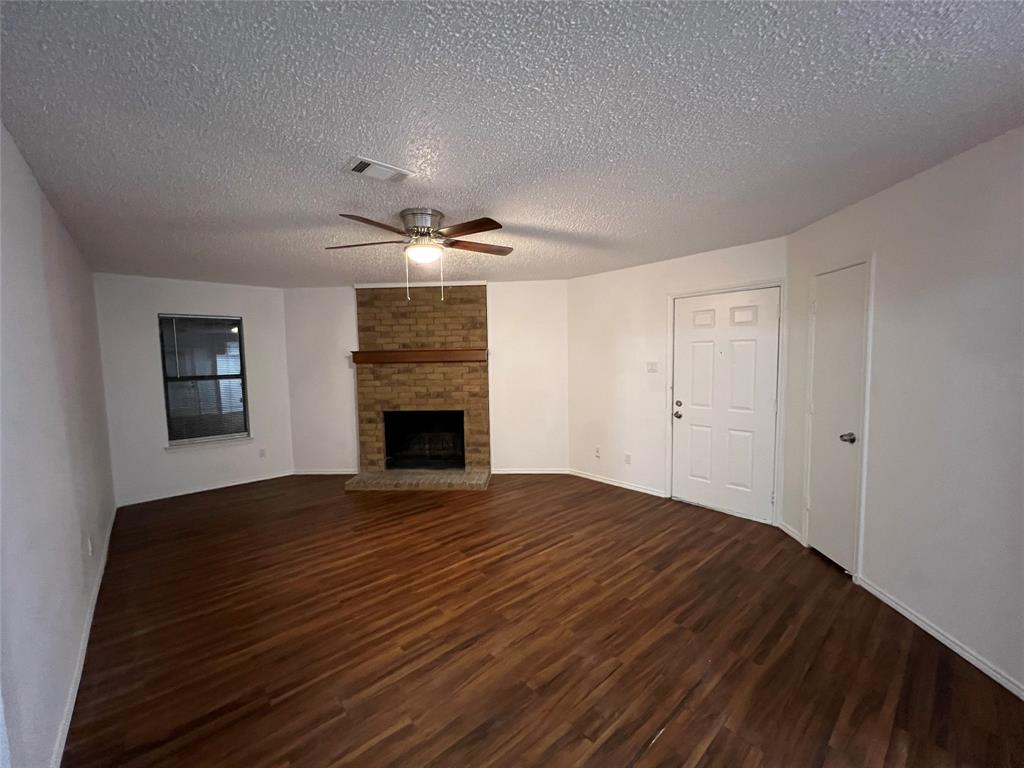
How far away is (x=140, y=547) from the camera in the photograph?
3.15m

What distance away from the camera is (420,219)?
237cm

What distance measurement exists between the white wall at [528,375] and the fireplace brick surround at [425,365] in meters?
0.14

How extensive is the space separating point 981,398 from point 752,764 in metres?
1.81

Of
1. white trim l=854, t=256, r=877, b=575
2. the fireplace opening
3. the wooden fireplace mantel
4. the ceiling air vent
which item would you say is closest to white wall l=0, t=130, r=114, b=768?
the ceiling air vent

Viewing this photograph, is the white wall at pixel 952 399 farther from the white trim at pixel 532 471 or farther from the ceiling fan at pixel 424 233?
the white trim at pixel 532 471

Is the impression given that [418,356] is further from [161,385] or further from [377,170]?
[377,170]

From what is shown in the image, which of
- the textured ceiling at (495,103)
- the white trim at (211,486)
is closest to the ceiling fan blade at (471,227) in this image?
the textured ceiling at (495,103)

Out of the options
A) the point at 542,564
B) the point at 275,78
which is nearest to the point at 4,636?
the point at 275,78

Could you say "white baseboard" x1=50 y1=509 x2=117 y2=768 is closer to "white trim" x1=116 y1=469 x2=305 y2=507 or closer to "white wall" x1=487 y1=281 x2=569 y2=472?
"white trim" x1=116 y1=469 x2=305 y2=507

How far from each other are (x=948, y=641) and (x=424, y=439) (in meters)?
4.63

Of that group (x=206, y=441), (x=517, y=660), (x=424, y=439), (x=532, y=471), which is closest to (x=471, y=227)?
(x=517, y=660)

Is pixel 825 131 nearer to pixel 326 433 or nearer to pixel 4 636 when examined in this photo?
pixel 4 636

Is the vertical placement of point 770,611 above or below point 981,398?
below

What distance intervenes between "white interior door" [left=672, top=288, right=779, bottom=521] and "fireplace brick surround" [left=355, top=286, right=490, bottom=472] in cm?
221
